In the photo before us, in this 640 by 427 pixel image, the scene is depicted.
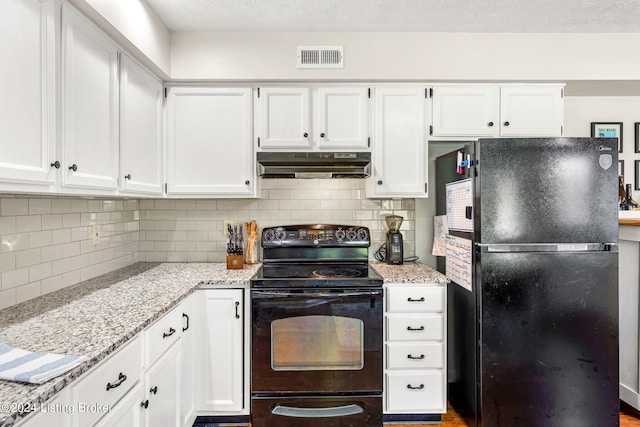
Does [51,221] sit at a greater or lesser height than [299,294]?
greater

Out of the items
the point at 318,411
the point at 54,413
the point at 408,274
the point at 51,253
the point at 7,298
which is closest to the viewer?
the point at 54,413

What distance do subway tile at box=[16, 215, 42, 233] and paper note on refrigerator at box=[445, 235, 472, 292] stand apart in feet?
7.33

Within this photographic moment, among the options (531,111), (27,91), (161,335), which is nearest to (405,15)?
(531,111)

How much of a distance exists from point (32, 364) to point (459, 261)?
2.10 m

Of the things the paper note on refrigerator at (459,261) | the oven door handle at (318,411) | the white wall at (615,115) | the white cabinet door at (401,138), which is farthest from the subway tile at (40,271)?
the white wall at (615,115)

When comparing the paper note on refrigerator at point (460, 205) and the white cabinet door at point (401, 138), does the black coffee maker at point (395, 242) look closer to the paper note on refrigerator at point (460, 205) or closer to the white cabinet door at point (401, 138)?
the white cabinet door at point (401, 138)

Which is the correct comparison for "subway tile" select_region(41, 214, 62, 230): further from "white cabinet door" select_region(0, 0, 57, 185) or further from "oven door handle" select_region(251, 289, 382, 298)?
"oven door handle" select_region(251, 289, 382, 298)

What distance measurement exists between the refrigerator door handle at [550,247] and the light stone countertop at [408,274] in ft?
1.23

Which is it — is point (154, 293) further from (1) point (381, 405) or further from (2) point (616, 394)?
(2) point (616, 394)

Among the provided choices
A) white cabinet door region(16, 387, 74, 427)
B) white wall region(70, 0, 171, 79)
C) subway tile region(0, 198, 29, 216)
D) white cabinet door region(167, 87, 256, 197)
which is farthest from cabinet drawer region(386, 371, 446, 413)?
white wall region(70, 0, 171, 79)

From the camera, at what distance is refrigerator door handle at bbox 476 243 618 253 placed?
2.03m

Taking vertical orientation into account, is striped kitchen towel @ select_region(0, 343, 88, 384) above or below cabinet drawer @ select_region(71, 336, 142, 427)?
above

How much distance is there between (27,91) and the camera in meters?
1.29

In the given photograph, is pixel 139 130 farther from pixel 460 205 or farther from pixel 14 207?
pixel 460 205
